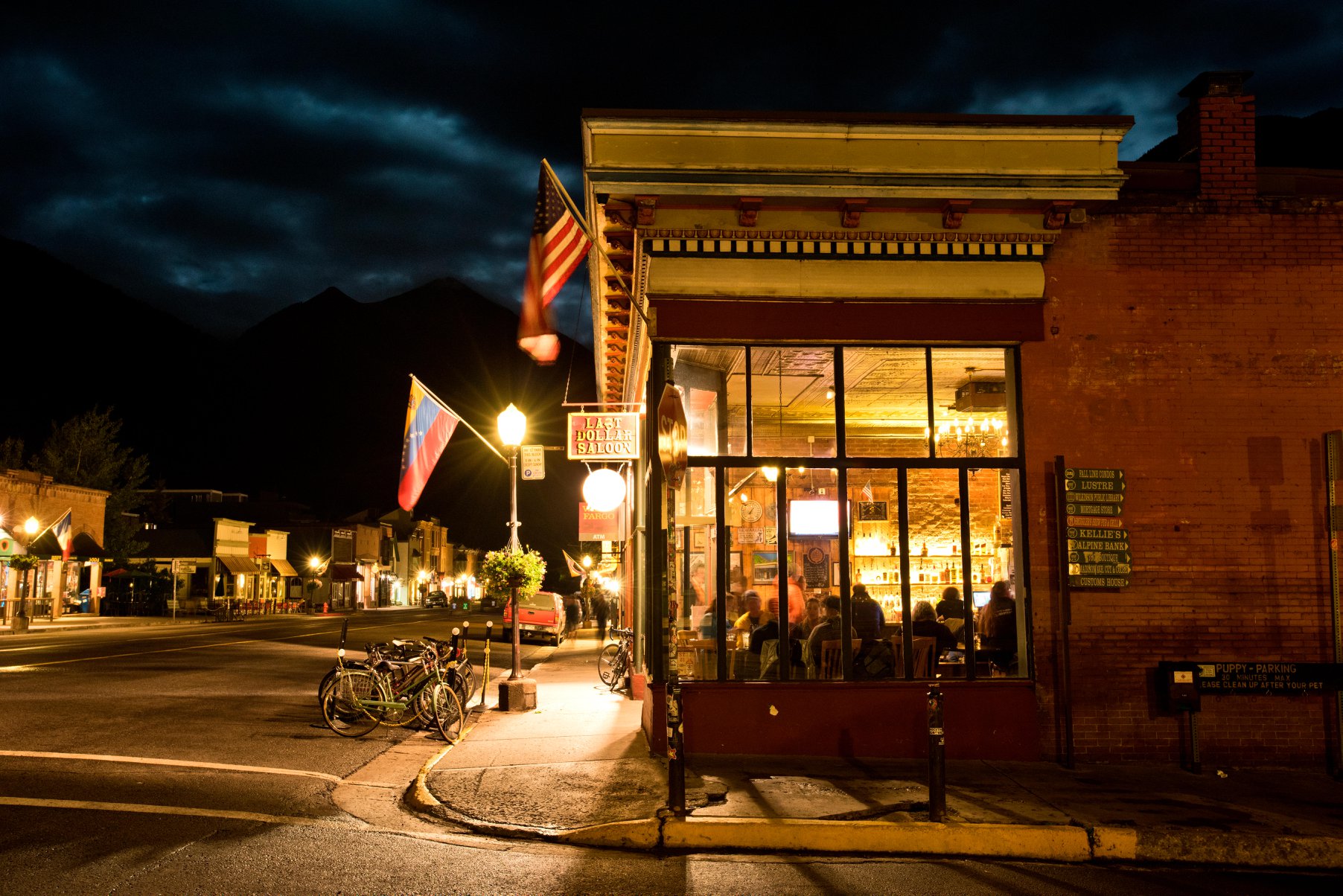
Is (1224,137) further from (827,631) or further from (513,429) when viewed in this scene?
(513,429)

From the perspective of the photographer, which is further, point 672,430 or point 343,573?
point 343,573

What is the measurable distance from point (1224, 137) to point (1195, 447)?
11.8ft

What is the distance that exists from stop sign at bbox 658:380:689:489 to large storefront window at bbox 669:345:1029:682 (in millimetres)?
2252

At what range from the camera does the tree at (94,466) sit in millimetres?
54438

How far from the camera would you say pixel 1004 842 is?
7070mm

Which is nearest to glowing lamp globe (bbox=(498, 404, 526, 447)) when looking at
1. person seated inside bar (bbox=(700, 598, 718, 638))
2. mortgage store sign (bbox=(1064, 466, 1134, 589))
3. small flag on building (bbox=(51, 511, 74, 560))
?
person seated inside bar (bbox=(700, 598, 718, 638))

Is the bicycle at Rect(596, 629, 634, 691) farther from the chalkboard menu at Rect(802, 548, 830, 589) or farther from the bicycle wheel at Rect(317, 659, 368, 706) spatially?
the chalkboard menu at Rect(802, 548, 830, 589)

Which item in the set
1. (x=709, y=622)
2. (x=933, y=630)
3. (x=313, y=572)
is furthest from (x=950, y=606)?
(x=313, y=572)

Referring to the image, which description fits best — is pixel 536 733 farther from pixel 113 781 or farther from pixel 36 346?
pixel 36 346

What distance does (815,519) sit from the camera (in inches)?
412

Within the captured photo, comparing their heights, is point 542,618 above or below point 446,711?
below

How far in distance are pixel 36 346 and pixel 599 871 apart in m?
141

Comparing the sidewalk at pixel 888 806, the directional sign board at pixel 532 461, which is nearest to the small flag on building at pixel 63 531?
the directional sign board at pixel 532 461

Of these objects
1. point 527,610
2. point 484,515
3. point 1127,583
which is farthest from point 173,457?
point 1127,583
